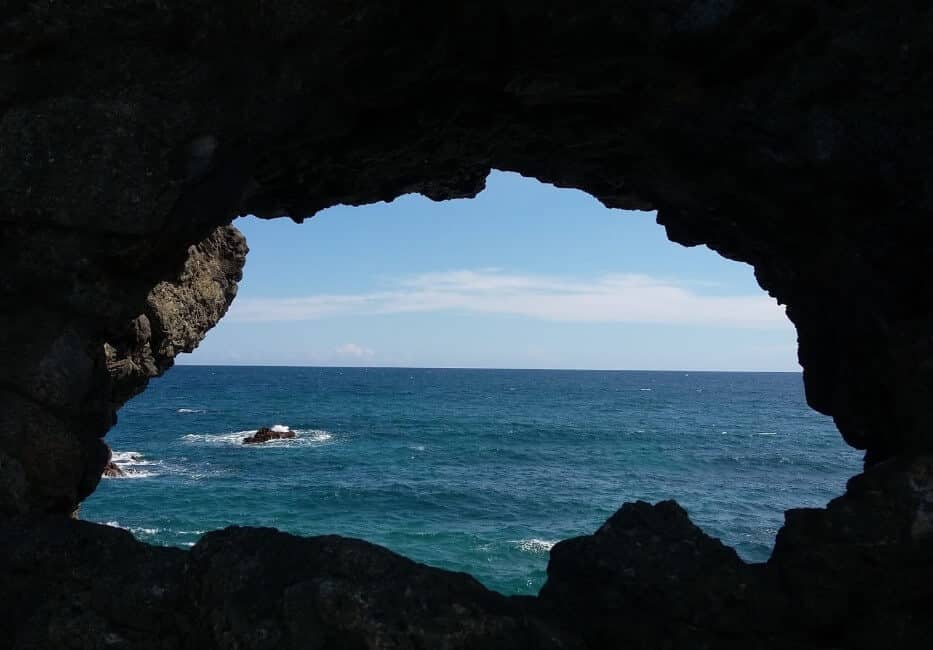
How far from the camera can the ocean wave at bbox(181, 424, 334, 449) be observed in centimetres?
6612

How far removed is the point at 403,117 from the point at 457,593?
743 centimetres

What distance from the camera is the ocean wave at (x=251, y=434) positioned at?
217 ft

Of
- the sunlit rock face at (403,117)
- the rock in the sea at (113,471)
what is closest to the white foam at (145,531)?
the rock in the sea at (113,471)

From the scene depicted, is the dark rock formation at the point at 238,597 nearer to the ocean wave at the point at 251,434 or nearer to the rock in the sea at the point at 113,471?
the rock in the sea at the point at 113,471

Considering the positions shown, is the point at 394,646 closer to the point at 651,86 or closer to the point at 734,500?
the point at 651,86

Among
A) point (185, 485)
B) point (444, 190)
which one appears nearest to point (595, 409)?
point (185, 485)

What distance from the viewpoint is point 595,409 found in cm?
11656

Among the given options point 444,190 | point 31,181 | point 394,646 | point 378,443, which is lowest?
point 378,443

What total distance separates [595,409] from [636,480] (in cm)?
6726

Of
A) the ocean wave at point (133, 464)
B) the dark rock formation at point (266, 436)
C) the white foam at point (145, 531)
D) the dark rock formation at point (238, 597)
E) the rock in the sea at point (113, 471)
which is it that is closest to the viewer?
the dark rock formation at point (238, 597)

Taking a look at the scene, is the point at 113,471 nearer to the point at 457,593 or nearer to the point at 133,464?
the point at 133,464

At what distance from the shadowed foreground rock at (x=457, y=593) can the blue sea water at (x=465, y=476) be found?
1850 centimetres

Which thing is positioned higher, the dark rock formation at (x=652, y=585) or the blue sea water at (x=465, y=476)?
the dark rock formation at (x=652, y=585)

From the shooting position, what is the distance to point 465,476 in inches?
1938
